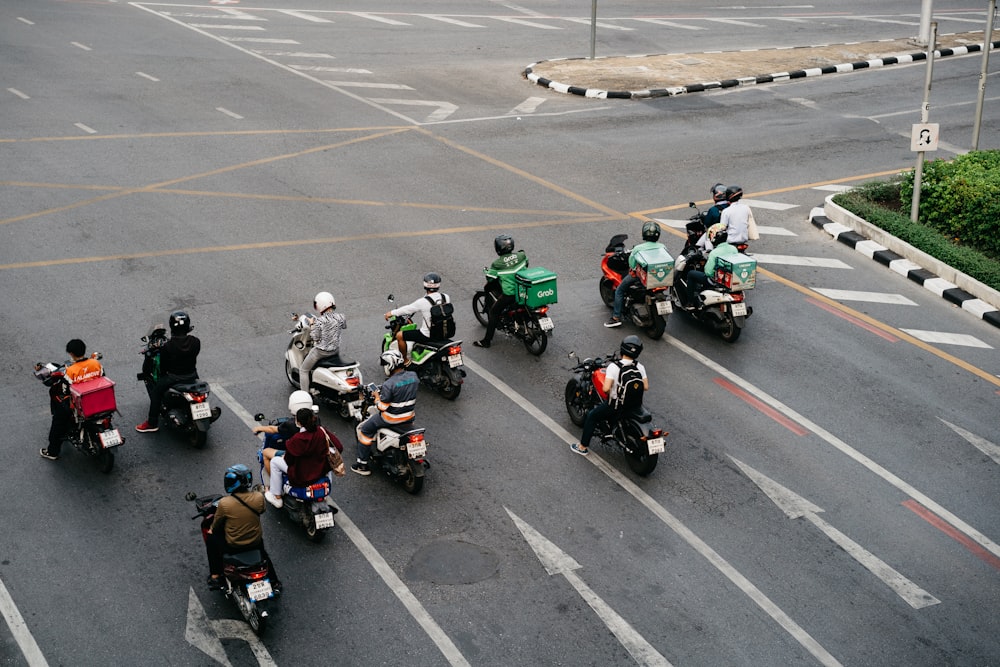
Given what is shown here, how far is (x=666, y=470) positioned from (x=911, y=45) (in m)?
28.3

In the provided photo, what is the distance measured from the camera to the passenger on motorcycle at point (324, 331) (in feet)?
42.1

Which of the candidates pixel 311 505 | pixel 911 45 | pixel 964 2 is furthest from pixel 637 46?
pixel 311 505

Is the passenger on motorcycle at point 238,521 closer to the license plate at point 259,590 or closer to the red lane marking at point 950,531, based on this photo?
the license plate at point 259,590

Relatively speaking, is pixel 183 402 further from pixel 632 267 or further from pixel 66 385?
pixel 632 267

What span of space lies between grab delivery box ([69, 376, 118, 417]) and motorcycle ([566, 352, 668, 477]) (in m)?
5.49

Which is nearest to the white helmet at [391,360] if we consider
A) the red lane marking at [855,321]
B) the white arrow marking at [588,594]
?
the white arrow marking at [588,594]

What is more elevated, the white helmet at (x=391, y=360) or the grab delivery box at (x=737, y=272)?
the grab delivery box at (x=737, y=272)

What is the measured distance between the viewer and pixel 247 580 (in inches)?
374

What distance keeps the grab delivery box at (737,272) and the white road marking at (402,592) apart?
6980 mm

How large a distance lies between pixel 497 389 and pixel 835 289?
6.89 metres

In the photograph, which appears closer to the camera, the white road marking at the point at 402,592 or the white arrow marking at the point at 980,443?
the white road marking at the point at 402,592

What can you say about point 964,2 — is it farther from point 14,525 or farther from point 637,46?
point 14,525

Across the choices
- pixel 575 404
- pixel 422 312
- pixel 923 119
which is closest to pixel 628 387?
pixel 575 404

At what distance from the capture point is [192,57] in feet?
104
